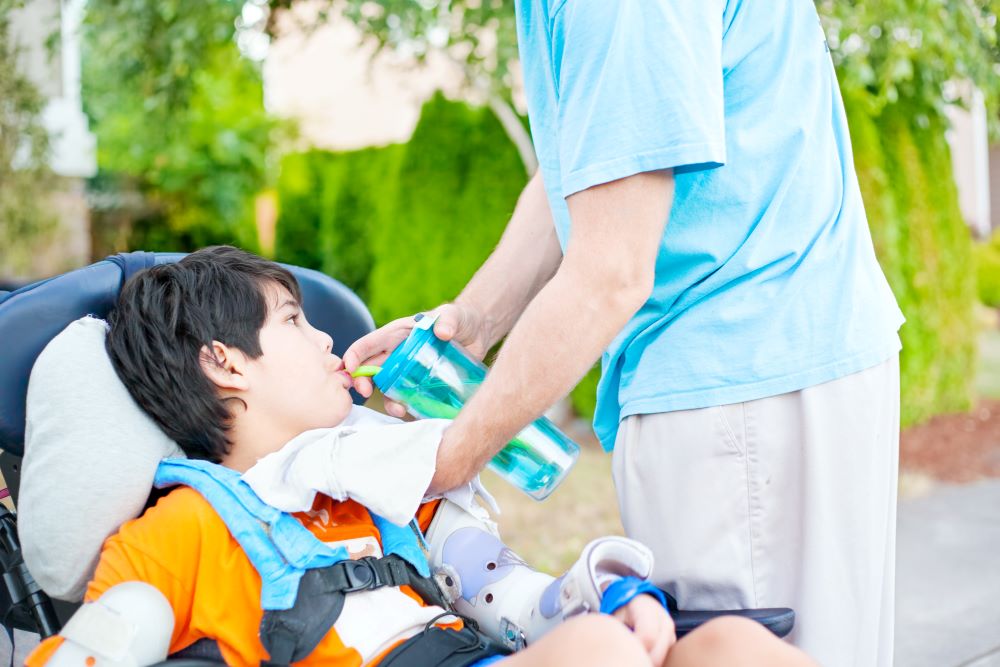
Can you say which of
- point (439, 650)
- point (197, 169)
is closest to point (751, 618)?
point (439, 650)

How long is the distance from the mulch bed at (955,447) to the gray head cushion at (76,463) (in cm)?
529

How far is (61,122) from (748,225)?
31.8 feet

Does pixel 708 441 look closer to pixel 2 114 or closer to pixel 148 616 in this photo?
pixel 148 616

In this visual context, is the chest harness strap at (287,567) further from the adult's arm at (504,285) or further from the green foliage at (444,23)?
the green foliage at (444,23)

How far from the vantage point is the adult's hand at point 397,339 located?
173 centimetres

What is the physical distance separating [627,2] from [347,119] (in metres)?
20.4

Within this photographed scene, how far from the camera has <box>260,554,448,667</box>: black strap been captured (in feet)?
4.80

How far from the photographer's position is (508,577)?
1739mm

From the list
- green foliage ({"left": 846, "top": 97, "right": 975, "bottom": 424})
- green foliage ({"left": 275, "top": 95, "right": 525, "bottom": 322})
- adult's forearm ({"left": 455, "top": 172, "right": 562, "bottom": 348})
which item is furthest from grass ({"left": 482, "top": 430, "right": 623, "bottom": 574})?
adult's forearm ({"left": 455, "top": 172, "right": 562, "bottom": 348})

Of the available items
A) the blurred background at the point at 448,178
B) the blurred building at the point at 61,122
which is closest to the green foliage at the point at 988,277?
the blurred background at the point at 448,178

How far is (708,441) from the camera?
143 centimetres

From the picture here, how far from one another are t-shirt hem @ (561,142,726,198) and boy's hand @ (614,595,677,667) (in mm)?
572

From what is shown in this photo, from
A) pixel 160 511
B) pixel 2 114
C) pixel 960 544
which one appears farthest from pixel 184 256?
pixel 2 114

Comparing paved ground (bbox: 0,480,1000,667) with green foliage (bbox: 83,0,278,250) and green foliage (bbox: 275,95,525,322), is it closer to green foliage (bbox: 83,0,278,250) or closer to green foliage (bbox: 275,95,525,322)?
green foliage (bbox: 275,95,525,322)
